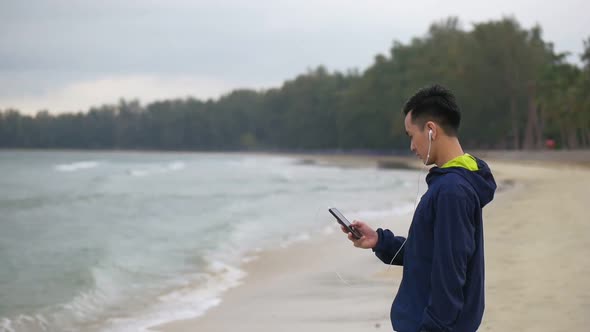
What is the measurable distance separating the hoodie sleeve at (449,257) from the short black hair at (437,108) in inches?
11.8

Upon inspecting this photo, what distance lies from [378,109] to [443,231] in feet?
296

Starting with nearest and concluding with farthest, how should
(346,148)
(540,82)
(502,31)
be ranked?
(540,82), (502,31), (346,148)

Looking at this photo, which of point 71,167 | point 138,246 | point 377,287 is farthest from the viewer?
point 71,167

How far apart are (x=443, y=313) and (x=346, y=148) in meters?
103

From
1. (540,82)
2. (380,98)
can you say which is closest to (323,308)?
(540,82)

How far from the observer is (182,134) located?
15750 cm

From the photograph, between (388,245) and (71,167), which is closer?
(388,245)

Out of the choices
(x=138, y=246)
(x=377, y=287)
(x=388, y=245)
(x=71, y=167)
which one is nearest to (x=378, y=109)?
(x=71, y=167)

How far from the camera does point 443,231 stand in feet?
6.67

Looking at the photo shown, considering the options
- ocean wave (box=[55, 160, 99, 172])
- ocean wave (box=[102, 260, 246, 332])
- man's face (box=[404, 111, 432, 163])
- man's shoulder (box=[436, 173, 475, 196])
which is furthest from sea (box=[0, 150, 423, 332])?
ocean wave (box=[55, 160, 99, 172])

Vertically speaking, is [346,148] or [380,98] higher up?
[380,98]

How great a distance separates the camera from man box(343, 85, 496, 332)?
6.70ft

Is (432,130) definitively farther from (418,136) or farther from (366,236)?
(366,236)

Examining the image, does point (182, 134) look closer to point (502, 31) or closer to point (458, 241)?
point (502, 31)
